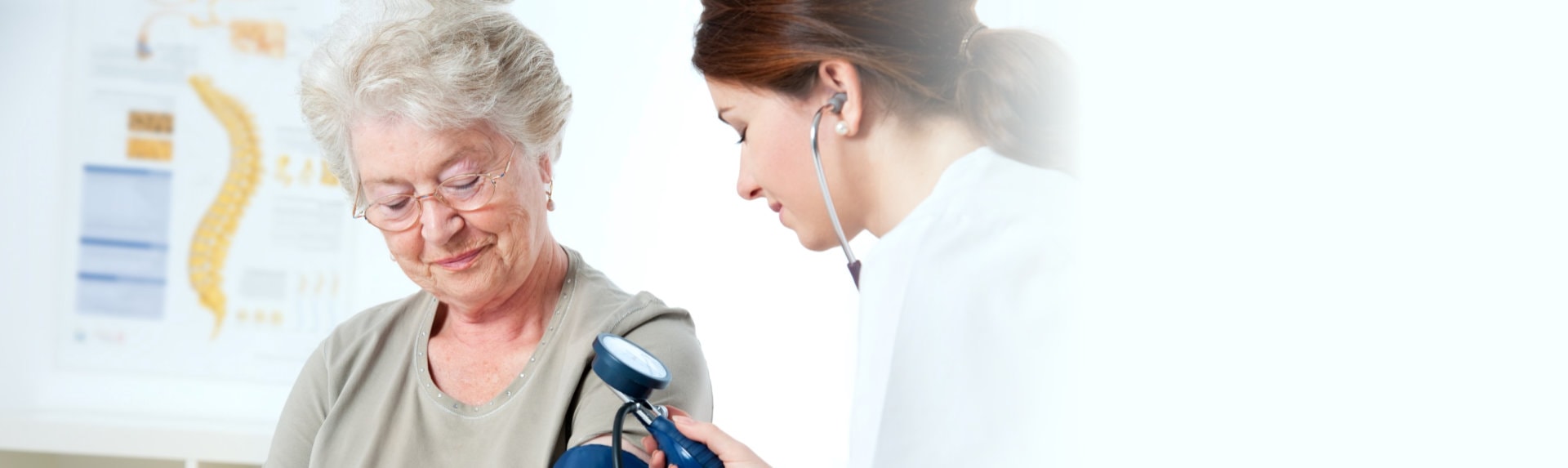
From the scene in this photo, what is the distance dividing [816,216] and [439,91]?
493mm

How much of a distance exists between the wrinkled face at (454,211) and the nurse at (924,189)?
37cm

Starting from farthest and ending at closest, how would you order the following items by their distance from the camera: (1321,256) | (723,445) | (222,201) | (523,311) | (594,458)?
(222,201) < (523,311) < (594,458) < (723,445) < (1321,256)

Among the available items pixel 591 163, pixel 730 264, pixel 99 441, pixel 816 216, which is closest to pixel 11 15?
pixel 99 441

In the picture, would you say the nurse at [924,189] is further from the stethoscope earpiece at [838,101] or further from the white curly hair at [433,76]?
the white curly hair at [433,76]

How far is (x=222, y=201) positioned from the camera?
2301mm

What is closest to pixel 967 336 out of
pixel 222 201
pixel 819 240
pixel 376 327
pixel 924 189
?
pixel 924 189

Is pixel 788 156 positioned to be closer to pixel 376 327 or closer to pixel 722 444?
pixel 722 444

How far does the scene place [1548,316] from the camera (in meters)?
0.54

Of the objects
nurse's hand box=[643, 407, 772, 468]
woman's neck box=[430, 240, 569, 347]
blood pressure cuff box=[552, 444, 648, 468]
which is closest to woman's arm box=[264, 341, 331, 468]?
woman's neck box=[430, 240, 569, 347]

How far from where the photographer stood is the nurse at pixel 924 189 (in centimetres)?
76

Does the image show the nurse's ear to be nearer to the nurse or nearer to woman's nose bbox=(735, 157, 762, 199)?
the nurse

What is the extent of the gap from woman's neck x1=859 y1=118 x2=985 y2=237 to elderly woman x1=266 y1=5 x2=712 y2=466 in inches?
16.2

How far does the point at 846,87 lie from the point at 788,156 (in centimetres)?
8

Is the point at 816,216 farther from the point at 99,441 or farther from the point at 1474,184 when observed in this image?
the point at 99,441
